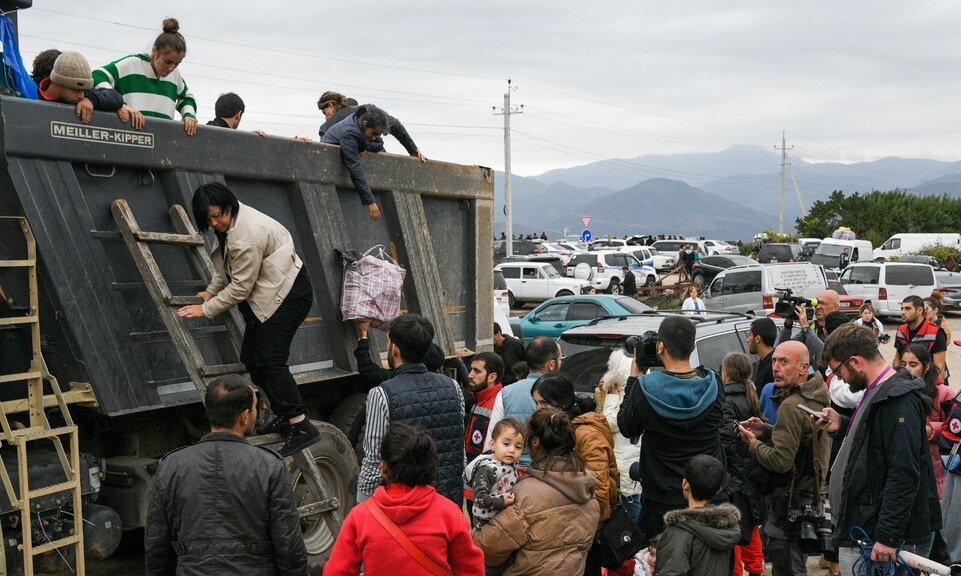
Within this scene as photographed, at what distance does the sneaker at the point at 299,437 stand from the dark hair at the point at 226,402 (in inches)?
73.8

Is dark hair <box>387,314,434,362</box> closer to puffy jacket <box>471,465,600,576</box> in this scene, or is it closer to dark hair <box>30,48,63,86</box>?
puffy jacket <box>471,465,600,576</box>

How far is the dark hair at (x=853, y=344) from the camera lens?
4727mm

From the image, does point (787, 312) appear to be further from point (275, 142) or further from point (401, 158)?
point (275, 142)

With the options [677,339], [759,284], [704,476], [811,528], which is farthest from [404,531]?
[759,284]

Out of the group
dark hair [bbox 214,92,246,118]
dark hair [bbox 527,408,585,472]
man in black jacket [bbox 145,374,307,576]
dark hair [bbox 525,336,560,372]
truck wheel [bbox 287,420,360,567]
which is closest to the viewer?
man in black jacket [bbox 145,374,307,576]

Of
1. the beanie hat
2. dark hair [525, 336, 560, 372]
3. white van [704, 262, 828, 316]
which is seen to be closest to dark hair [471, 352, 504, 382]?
dark hair [525, 336, 560, 372]

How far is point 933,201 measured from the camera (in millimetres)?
65750

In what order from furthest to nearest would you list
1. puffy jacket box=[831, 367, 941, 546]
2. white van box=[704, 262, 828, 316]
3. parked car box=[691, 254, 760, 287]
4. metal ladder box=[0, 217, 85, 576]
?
1. parked car box=[691, 254, 760, 287]
2. white van box=[704, 262, 828, 316]
3. metal ladder box=[0, 217, 85, 576]
4. puffy jacket box=[831, 367, 941, 546]

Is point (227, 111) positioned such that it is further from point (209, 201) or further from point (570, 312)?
point (570, 312)

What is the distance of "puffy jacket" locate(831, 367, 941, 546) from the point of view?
4441mm

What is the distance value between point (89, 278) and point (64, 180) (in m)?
0.58

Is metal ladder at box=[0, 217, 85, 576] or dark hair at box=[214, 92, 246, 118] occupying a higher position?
dark hair at box=[214, 92, 246, 118]

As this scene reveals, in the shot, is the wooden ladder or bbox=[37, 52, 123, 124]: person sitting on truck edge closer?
bbox=[37, 52, 123, 124]: person sitting on truck edge

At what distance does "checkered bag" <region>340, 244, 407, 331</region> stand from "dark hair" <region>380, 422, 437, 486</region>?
11.7 ft
